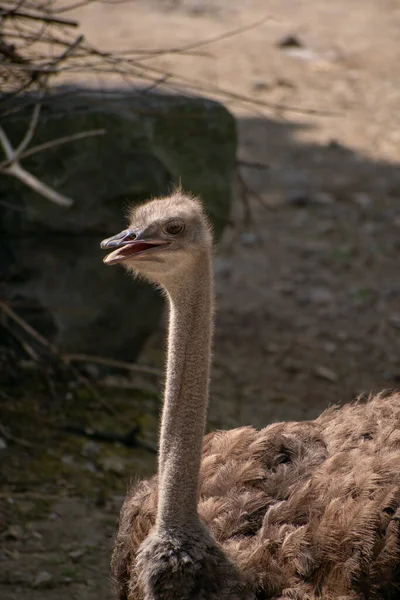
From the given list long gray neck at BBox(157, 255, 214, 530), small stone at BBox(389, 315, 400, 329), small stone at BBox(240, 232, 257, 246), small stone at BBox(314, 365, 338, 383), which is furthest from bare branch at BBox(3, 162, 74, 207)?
small stone at BBox(240, 232, 257, 246)

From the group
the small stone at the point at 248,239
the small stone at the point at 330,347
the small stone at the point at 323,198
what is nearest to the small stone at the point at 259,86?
the small stone at the point at 323,198

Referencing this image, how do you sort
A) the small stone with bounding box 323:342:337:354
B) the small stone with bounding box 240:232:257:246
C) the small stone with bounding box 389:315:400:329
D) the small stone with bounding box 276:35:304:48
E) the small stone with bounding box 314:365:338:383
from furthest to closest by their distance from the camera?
the small stone with bounding box 276:35:304:48
the small stone with bounding box 240:232:257:246
the small stone with bounding box 389:315:400:329
the small stone with bounding box 323:342:337:354
the small stone with bounding box 314:365:338:383

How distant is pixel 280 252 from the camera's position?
6996 millimetres

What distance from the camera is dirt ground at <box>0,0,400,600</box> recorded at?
13.8ft

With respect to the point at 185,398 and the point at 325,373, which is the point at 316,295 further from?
the point at 185,398

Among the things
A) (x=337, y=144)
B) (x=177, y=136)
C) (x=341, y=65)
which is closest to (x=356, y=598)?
(x=177, y=136)

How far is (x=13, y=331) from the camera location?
4719 millimetres

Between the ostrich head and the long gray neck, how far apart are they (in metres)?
0.05

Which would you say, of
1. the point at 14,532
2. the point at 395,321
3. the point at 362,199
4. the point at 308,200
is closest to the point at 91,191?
the point at 14,532

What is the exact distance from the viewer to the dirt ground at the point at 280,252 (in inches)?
166

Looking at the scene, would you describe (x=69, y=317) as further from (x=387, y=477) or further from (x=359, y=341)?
(x=387, y=477)

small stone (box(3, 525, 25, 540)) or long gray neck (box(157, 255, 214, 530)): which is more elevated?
long gray neck (box(157, 255, 214, 530))

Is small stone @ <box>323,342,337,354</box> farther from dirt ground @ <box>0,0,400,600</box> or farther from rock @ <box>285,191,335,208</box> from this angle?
rock @ <box>285,191,335,208</box>

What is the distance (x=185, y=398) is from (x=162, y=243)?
0.42 metres
